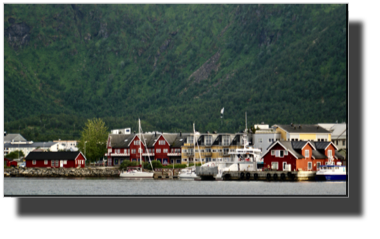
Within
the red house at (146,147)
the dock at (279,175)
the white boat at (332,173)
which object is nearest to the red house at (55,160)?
the red house at (146,147)

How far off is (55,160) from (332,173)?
52615 mm

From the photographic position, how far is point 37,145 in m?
181

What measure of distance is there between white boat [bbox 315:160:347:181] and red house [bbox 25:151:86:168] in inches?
1870

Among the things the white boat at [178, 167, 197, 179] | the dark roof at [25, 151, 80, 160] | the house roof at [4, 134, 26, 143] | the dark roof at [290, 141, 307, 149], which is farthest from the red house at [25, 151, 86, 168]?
the house roof at [4, 134, 26, 143]

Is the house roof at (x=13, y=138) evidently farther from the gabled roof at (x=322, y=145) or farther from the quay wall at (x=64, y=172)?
the gabled roof at (x=322, y=145)

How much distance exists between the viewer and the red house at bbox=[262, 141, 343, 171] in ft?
290

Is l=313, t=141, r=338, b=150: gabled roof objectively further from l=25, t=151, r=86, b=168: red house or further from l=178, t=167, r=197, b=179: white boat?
l=25, t=151, r=86, b=168: red house

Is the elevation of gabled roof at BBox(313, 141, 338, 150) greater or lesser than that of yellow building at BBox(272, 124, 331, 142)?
lesser

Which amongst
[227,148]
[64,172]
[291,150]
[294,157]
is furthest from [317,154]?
[64,172]

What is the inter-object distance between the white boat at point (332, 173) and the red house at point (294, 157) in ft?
18.6

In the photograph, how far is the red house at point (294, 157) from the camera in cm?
8825
